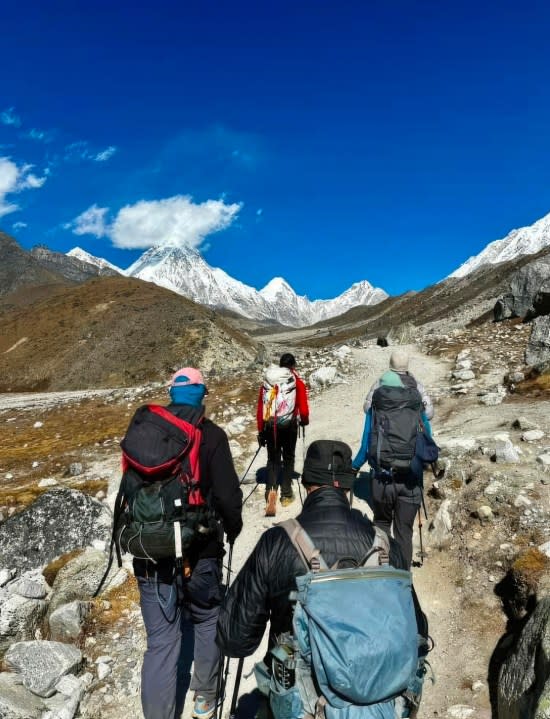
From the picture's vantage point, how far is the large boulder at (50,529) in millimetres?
7773

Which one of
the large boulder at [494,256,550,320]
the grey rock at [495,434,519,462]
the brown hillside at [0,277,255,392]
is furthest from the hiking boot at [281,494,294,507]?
the brown hillside at [0,277,255,392]

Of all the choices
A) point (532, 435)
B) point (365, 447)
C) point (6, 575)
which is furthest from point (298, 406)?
point (6, 575)

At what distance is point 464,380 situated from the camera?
17078mm

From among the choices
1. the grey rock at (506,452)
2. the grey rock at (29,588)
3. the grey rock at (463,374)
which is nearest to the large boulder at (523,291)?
the grey rock at (463,374)

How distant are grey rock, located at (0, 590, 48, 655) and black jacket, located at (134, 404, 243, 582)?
10.0 ft

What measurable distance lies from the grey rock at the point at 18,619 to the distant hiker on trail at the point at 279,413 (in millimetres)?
4123

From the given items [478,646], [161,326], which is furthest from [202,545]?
[161,326]

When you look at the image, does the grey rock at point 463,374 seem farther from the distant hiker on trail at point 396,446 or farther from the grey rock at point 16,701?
the grey rock at point 16,701

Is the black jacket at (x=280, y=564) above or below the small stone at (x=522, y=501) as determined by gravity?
above

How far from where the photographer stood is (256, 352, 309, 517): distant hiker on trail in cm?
825

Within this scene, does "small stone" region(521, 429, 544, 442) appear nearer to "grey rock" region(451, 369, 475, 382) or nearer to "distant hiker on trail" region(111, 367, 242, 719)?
"distant hiker on trail" region(111, 367, 242, 719)

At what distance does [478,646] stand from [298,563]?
12.2 feet

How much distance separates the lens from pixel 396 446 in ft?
18.1

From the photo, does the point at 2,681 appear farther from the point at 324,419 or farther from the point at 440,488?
the point at 324,419
